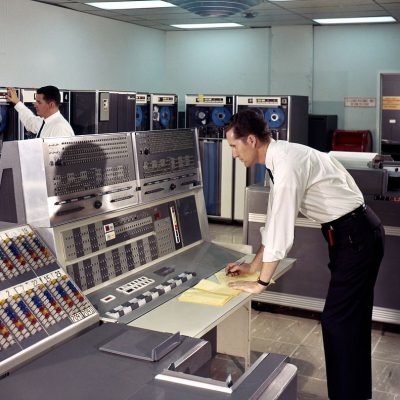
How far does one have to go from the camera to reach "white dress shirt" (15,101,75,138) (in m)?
Result: 5.42

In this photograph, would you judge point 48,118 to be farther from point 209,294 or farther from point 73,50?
point 73,50

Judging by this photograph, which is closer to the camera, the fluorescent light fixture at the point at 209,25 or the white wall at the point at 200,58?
the white wall at the point at 200,58

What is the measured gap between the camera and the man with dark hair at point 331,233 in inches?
109

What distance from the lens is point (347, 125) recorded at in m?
10.3

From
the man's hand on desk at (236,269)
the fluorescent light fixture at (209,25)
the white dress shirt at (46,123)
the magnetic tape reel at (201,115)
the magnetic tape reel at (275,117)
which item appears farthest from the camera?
the fluorescent light fixture at (209,25)

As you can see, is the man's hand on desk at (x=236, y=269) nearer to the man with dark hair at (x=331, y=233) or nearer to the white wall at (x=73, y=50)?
the man with dark hair at (x=331, y=233)

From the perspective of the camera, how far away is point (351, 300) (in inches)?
121

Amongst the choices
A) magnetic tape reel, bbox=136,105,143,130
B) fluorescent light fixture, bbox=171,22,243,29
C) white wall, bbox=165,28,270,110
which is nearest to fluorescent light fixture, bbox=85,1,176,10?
magnetic tape reel, bbox=136,105,143,130

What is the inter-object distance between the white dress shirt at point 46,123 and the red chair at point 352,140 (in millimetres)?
→ 5145

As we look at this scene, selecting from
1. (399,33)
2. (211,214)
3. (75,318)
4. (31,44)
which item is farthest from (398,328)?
(399,33)

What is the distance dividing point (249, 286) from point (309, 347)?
1.61 metres

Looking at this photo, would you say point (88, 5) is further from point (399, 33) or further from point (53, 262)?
point (53, 262)

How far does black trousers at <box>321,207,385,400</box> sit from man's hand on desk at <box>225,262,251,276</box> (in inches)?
16.3

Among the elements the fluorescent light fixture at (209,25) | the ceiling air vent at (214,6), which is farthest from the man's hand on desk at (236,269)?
the fluorescent light fixture at (209,25)
